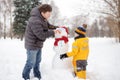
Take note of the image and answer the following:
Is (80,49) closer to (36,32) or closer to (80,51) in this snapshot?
(80,51)

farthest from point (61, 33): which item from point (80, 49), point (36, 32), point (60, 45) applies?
point (36, 32)

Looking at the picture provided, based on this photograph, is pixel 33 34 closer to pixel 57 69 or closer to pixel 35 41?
pixel 35 41

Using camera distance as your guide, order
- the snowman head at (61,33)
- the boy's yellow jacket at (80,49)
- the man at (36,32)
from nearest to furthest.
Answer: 1. the man at (36,32)
2. the boy's yellow jacket at (80,49)
3. the snowman head at (61,33)

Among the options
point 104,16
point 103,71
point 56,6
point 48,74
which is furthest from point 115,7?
point 56,6

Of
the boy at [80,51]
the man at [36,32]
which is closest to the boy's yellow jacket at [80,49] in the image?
the boy at [80,51]

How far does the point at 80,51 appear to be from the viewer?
17.9 feet

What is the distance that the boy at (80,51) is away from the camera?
Answer: 5.42m

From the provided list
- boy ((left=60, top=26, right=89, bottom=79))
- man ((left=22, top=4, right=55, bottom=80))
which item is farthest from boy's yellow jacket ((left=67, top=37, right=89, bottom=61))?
man ((left=22, top=4, right=55, bottom=80))

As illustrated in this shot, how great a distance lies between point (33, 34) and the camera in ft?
17.2

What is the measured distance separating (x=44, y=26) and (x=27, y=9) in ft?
78.8

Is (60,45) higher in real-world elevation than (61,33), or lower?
lower

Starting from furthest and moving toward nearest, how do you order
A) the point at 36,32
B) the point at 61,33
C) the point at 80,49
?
the point at 61,33 → the point at 80,49 → the point at 36,32

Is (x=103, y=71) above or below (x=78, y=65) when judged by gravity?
below

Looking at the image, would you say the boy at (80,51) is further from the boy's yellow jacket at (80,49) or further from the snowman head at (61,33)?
the snowman head at (61,33)
